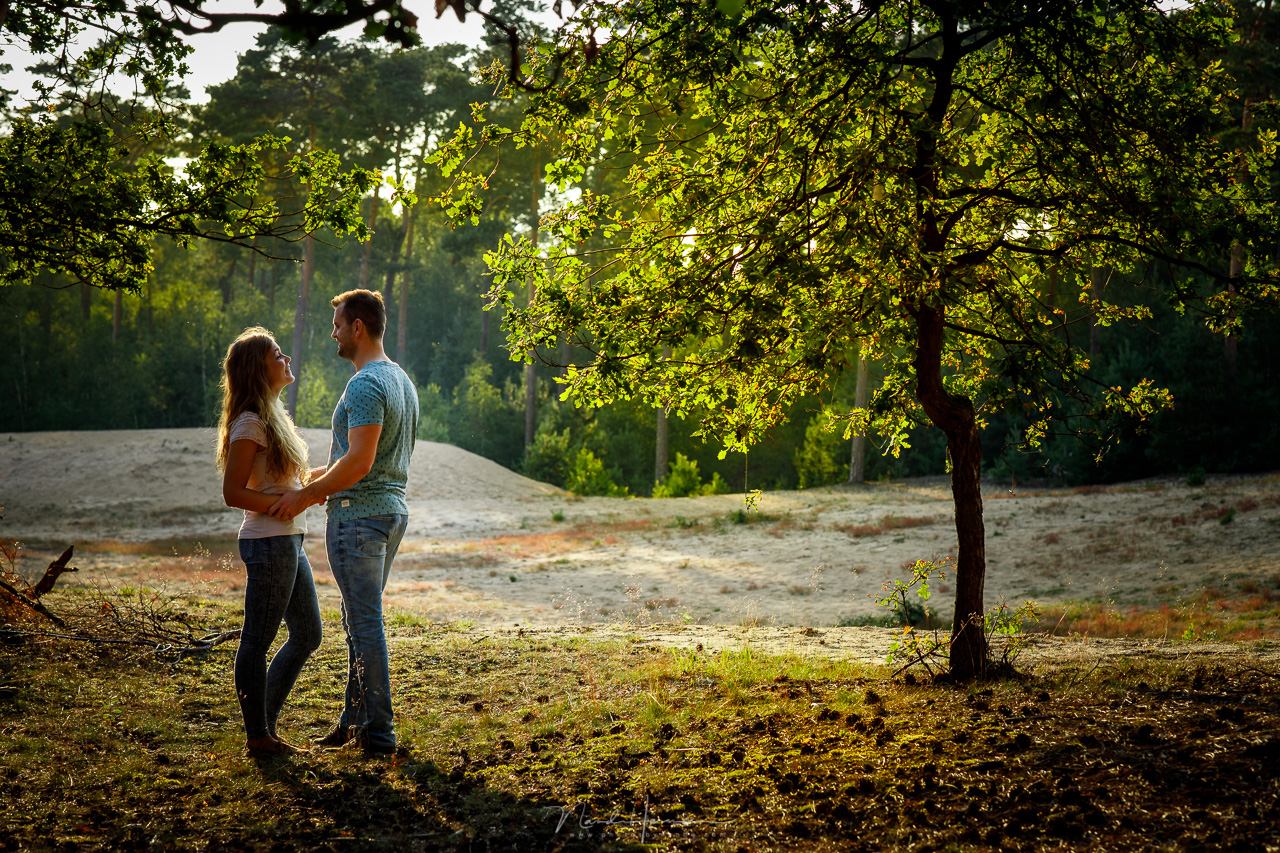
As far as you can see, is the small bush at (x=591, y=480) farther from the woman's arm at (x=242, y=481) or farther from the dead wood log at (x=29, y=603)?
the woman's arm at (x=242, y=481)

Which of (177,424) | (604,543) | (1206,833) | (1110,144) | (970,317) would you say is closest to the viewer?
(1206,833)

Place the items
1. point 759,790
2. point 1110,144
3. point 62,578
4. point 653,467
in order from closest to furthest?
point 759,790
point 1110,144
point 62,578
point 653,467

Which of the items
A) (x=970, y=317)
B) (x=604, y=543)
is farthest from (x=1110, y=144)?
(x=604, y=543)

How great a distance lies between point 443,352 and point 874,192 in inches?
2356

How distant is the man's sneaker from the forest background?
15.5 metres

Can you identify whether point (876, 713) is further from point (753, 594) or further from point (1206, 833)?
point (753, 594)

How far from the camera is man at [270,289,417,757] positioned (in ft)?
13.5

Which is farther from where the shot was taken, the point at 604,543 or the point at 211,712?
the point at 604,543

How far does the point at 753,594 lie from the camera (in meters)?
13.6

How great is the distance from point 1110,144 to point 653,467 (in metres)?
37.7

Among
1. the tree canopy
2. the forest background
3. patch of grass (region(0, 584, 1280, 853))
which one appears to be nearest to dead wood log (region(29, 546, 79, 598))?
patch of grass (region(0, 584, 1280, 853))

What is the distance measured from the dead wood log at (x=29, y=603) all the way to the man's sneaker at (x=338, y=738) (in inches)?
139

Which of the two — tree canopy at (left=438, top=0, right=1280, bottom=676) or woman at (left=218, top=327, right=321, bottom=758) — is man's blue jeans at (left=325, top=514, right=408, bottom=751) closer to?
woman at (left=218, top=327, right=321, bottom=758)

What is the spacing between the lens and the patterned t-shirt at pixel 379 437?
163 inches
